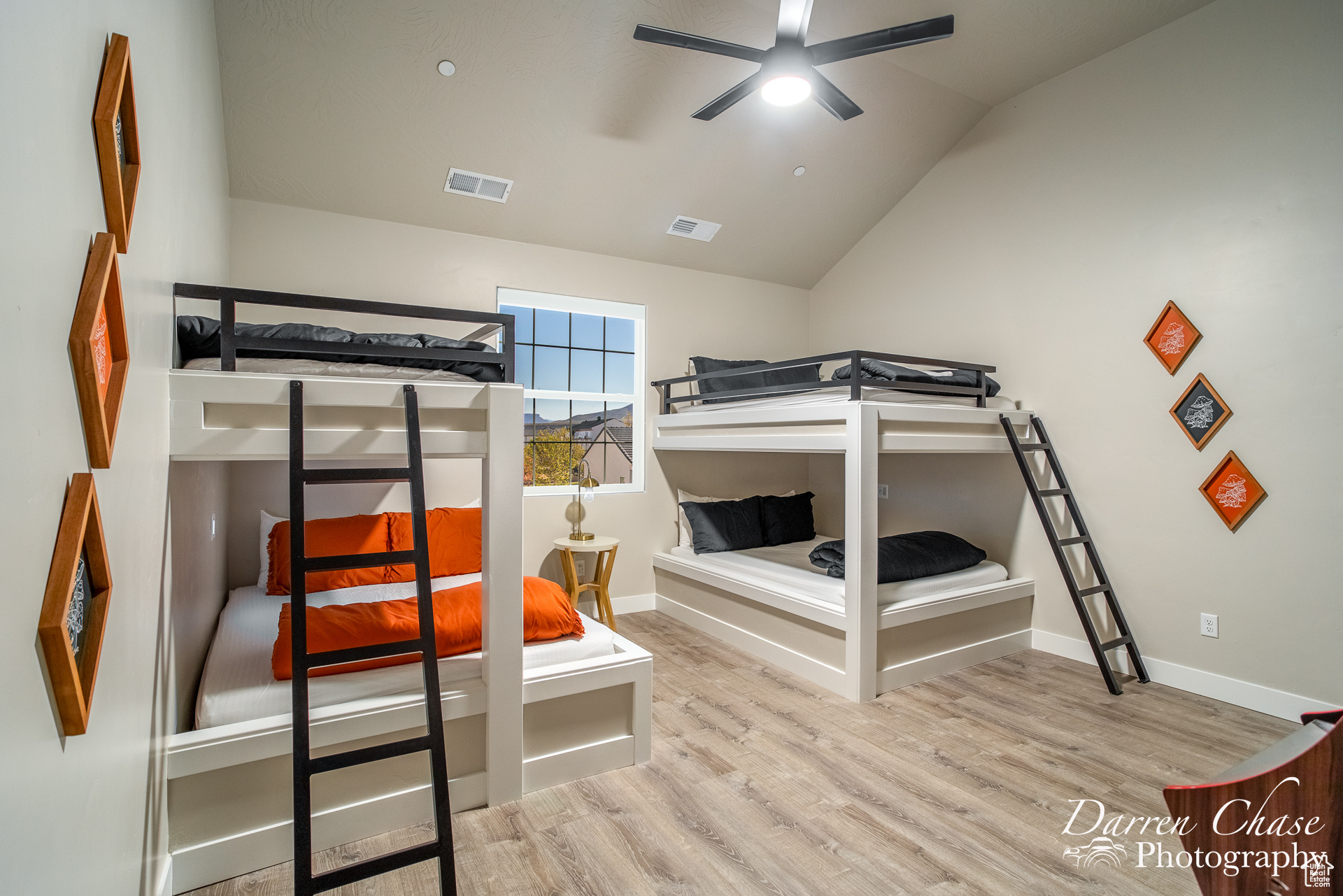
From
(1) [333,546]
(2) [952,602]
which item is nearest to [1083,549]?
(2) [952,602]

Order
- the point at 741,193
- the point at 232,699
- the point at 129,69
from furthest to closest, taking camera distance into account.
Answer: the point at 741,193 → the point at 232,699 → the point at 129,69

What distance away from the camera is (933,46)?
11.2 feet

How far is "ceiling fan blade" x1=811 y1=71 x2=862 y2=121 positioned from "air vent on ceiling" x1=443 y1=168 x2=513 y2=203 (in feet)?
5.82

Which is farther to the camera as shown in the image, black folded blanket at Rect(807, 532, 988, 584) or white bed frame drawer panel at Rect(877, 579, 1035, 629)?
black folded blanket at Rect(807, 532, 988, 584)

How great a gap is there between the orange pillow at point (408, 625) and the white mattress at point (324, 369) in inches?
29.0

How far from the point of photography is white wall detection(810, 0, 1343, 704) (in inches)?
108

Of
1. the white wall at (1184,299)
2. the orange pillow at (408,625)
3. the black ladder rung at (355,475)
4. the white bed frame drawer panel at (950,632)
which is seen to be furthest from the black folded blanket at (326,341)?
the white wall at (1184,299)

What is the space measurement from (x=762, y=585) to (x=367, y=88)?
315cm

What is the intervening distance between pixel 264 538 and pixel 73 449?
2620 mm

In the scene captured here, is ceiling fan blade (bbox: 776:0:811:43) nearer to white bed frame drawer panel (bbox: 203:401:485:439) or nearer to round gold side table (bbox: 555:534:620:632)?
white bed frame drawer panel (bbox: 203:401:485:439)

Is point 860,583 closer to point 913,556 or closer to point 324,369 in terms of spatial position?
point 913,556

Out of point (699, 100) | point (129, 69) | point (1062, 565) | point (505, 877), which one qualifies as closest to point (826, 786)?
point (505, 877)

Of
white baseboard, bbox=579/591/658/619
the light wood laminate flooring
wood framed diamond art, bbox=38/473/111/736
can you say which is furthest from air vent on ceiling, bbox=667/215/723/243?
wood framed diamond art, bbox=38/473/111/736

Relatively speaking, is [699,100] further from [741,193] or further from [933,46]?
[933,46]
